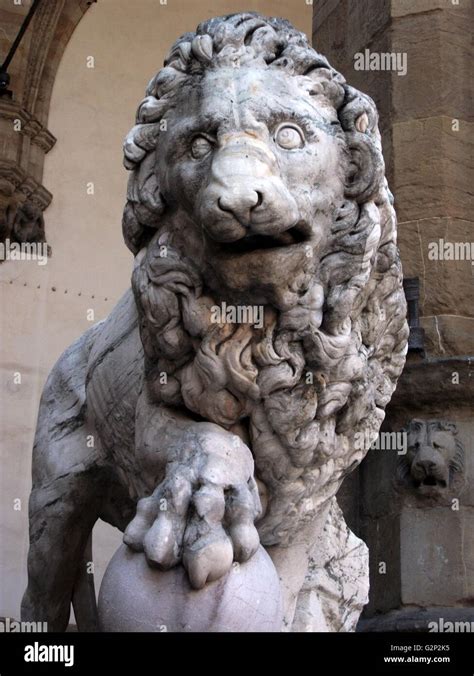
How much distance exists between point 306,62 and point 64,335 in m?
5.19

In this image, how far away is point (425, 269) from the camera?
4141 mm

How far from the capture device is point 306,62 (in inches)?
103

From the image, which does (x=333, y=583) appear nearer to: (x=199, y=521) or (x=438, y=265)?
(x=199, y=521)

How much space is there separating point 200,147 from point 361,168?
0.30 m

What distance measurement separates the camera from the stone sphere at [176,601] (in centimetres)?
227

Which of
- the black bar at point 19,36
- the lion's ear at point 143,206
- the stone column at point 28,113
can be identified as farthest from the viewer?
the stone column at point 28,113

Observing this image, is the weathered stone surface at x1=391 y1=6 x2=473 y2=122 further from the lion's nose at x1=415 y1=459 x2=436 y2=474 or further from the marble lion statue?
the marble lion statue

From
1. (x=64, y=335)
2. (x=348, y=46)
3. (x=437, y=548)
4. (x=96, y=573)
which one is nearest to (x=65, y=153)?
(x=64, y=335)

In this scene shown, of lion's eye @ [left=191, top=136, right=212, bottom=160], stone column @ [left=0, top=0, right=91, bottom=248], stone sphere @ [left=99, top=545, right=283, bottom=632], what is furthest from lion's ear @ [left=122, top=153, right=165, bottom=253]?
stone column @ [left=0, top=0, right=91, bottom=248]

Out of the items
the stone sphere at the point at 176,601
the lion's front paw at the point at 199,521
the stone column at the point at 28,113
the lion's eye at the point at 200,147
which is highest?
the stone column at the point at 28,113

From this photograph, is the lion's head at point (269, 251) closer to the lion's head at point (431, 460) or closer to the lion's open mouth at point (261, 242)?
the lion's open mouth at point (261, 242)

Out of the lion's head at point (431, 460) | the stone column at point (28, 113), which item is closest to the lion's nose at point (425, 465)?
the lion's head at point (431, 460)

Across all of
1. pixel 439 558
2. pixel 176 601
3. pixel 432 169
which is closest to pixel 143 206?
pixel 176 601

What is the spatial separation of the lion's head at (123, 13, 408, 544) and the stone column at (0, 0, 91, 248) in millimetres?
5150
